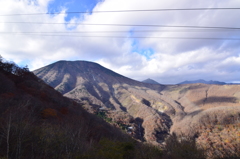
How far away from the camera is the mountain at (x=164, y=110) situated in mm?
80125

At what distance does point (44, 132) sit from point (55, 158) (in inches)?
101

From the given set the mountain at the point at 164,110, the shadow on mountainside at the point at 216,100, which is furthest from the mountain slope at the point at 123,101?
the shadow on mountainside at the point at 216,100

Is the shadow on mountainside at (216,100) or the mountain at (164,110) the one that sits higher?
the shadow on mountainside at (216,100)

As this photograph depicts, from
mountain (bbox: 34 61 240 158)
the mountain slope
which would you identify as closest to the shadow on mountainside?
mountain (bbox: 34 61 240 158)

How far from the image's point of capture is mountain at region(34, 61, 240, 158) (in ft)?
263

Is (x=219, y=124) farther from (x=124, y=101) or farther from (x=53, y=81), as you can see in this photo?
(x=53, y=81)

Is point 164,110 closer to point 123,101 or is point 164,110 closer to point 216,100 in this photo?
point 123,101

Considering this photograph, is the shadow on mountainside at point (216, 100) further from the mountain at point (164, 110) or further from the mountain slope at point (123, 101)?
the mountain slope at point (123, 101)

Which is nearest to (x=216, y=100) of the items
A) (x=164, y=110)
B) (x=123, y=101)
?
(x=164, y=110)

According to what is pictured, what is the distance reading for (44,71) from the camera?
642 ft

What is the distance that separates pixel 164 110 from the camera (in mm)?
132750

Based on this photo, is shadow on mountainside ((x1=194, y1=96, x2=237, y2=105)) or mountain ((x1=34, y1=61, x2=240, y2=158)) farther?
shadow on mountainside ((x1=194, y1=96, x2=237, y2=105))

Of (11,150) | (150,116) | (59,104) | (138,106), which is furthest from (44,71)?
(11,150)

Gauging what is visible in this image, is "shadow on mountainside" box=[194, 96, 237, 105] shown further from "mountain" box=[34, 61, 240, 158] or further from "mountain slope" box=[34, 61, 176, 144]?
"mountain slope" box=[34, 61, 176, 144]
